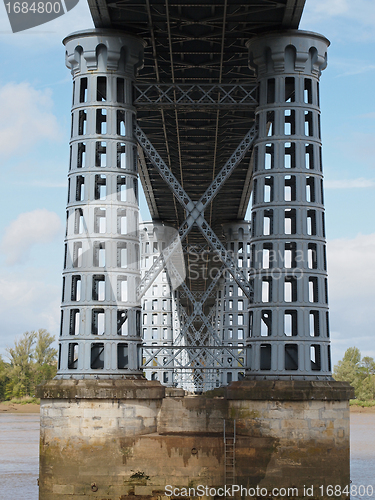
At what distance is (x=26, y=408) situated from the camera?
135 metres

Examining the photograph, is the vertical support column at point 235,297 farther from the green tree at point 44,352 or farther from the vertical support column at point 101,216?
the green tree at point 44,352

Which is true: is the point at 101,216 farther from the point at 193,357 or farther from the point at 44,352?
the point at 44,352

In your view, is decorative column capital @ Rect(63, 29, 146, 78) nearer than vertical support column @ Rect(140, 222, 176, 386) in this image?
Yes

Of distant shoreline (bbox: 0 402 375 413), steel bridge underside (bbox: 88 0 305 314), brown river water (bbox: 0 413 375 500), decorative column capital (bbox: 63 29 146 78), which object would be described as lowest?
brown river water (bbox: 0 413 375 500)

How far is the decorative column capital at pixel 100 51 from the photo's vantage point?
34.8 metres

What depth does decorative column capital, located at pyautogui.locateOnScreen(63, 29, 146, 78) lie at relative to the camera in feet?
Result: 114

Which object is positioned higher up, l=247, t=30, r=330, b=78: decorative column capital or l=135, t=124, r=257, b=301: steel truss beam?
l=247, t=30, r=330, b=78: decorative column capital

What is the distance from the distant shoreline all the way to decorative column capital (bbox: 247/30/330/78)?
10923 centimetres

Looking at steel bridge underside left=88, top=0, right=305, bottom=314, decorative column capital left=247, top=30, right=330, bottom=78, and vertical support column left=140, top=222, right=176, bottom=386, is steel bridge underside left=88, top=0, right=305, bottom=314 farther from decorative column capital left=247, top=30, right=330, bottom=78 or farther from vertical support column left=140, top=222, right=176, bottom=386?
vertical support column left=140, top=222, right=176, bottom=386

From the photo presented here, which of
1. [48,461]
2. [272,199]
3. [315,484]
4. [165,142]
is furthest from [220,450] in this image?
A: [165,142]

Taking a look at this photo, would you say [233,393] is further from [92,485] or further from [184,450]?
[92,485]

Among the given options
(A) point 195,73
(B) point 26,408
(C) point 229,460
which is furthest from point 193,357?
(B) point 26,408

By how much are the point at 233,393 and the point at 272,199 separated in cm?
894

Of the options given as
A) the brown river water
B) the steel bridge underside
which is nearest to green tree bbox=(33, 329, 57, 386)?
the brown river water
